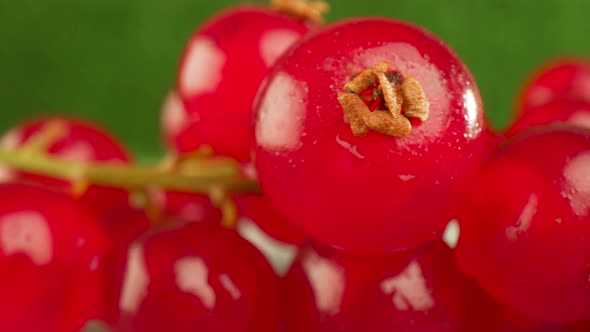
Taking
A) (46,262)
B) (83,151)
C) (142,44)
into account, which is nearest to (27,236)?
(46,262)

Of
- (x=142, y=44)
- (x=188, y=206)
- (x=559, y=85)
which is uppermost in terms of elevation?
(x=559, y=85)

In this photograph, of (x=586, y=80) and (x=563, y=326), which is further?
(x=586, y=80)

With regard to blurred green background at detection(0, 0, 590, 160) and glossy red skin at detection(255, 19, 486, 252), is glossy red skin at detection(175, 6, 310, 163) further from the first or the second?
blurred green background at detection(0, 0, 590, 160)

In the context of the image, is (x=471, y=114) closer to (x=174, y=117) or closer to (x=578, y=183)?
(x=578, y=183)

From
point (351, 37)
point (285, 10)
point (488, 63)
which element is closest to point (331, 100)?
point (351, 37)

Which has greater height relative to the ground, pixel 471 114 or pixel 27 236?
pixel 471 114

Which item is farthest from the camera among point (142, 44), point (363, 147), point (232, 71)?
point (142, 44)

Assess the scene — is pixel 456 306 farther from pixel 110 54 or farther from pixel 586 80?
pixel 110 54
